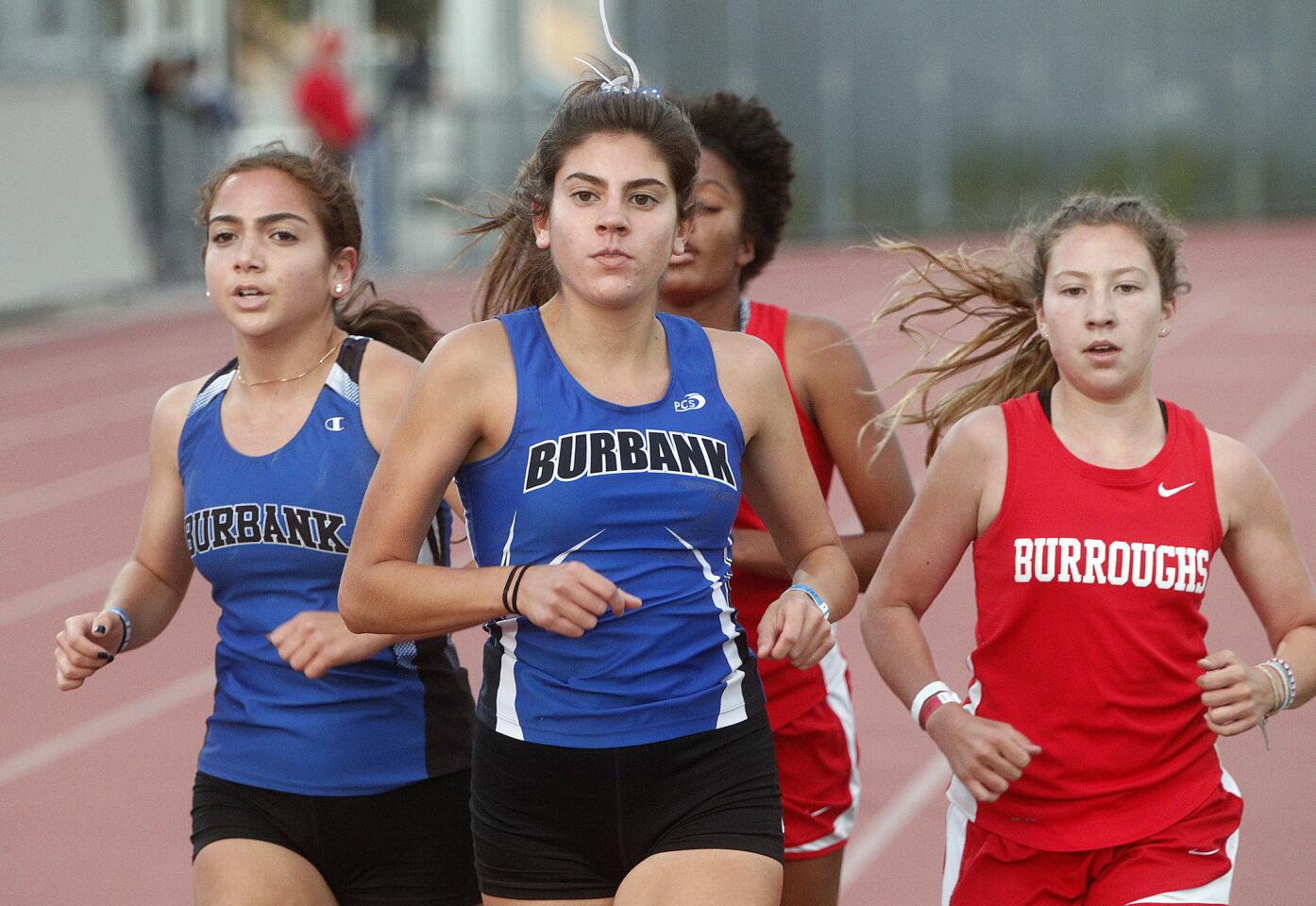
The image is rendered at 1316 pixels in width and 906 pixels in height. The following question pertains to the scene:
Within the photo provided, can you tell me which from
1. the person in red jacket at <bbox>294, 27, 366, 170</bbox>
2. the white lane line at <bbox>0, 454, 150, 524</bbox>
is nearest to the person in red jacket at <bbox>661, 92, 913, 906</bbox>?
the white lane line at <bbox>0, 454, 150, 524</bbox>

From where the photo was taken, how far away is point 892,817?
5492 mm

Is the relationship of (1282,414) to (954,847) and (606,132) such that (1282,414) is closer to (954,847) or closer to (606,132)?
(954,847)

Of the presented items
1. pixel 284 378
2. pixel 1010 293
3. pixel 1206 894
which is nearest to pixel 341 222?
pixel 284 378

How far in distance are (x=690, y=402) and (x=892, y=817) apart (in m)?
2.89

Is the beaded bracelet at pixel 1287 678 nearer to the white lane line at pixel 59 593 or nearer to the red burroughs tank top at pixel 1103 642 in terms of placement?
the red burroughs tank top at pixel 1103 642

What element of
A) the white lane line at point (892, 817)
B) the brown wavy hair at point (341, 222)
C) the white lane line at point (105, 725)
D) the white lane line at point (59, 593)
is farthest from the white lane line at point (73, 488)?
the brown wavy hair at point (341, 222)

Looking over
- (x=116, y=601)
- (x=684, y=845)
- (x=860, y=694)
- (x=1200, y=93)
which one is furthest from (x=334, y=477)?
(x=1200, y=93)

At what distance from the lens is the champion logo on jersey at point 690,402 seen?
9.44 ft

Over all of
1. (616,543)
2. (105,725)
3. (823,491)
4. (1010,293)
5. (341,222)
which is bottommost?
(105,725)

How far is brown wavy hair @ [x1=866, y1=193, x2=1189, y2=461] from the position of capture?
129 inches

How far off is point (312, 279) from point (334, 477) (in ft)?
1.26

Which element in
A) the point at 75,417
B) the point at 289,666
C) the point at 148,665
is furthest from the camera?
the point at 75,417

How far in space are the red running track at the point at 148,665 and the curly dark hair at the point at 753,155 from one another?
1.04ft

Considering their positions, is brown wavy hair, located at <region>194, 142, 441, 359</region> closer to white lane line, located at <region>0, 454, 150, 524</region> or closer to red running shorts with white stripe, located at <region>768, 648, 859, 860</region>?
red running shorts with white stripe, located at <region>768, 648, 859, 860</region>
